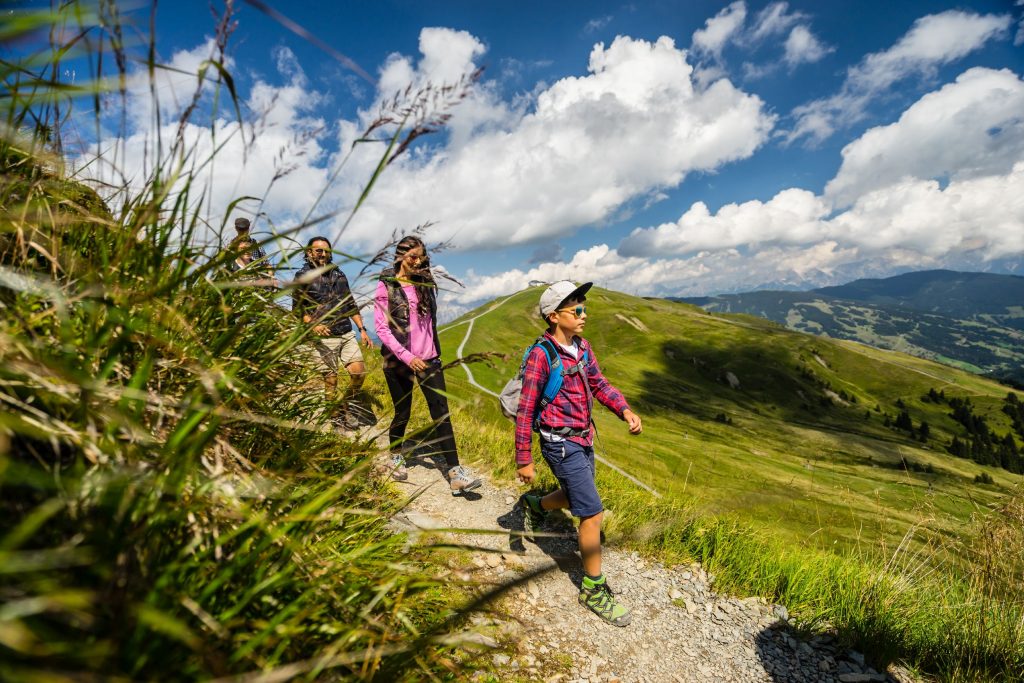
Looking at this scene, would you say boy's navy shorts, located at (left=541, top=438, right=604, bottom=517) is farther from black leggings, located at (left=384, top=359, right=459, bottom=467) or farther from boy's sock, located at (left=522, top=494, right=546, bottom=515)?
black leggings, located at (left=384, top=359, right=459, bottom=467)

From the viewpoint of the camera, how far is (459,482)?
7.08 m

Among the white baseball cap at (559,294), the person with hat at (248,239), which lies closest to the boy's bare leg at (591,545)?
the white baseball cap at (559,294)

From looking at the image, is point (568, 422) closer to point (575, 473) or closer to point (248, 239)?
point (575, 473)

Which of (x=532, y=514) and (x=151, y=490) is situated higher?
(x=151, y=490)

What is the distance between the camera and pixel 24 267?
2.50 metres

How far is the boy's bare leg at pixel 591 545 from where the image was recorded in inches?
199

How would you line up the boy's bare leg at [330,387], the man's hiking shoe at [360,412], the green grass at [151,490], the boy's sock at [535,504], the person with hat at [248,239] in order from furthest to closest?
the boy's sock at [535,504] < the man's hiking shoe at [360,412] < the boy's bare leg at [330,387] < the person with hat at [248,239] < the green grass at [151,490]

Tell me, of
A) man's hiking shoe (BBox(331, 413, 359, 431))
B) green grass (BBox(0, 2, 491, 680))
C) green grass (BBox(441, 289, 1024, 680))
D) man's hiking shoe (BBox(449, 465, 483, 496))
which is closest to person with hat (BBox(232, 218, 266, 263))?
green grass (BBox(0, 2, 491, 680))

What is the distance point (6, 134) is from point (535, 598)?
5464mm

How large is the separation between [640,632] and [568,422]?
2.35 m

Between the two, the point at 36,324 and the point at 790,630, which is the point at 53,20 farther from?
the point at 790,630

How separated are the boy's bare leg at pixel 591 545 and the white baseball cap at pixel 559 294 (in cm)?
255

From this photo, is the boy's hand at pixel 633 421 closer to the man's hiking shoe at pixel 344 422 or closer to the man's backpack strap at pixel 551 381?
the man's backpack strap at pixel 551 381

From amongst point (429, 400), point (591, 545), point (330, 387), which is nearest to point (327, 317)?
point (330, 387)
